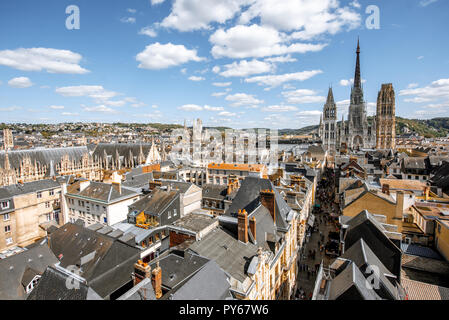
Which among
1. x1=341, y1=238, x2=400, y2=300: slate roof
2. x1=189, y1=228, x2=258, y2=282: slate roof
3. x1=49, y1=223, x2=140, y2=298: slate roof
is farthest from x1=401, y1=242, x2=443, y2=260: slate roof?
x1=49, y1=223, x2=140, y2=298: slate roof

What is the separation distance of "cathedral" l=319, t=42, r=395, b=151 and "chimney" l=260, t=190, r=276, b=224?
380 ft

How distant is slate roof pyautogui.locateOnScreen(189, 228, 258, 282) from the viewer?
16.0m

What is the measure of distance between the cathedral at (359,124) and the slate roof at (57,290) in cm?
13125

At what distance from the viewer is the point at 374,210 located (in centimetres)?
2680

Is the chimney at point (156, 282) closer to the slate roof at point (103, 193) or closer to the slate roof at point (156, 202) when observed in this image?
the slate roof at point (156, 202)

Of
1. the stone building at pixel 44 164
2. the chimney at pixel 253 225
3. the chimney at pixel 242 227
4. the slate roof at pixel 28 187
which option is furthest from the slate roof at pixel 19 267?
the stone building at pixel 44 164

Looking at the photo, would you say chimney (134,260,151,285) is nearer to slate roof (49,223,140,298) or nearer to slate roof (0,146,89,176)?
slate roof (49,223,140,298)

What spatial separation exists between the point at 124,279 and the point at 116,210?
14.4m

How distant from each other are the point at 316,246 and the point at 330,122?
118m

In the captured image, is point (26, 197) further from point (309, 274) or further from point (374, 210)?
point (374, 210)

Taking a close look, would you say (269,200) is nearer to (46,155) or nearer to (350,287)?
(350,287)

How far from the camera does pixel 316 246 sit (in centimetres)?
3312

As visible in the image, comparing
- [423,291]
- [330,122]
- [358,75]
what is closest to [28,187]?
[423,291]
